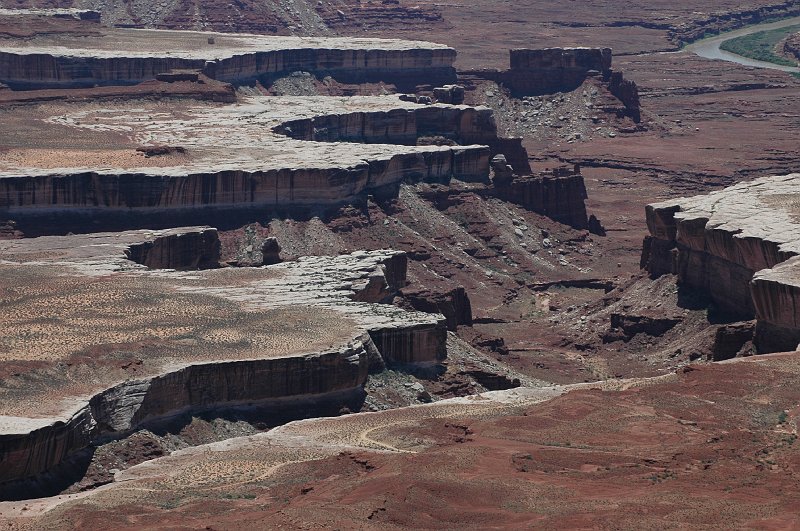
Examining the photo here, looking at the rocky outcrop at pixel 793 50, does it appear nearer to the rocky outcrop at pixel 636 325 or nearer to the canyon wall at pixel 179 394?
the rocky outcrop at pixel 636 325

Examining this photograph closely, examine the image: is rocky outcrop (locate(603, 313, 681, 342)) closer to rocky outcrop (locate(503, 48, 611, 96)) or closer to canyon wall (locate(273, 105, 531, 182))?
canyon wall (locate(273, 105, 531, 182))

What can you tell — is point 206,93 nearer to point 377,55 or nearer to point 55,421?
point 377,55

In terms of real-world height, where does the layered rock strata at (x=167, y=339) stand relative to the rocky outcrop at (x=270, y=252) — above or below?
above

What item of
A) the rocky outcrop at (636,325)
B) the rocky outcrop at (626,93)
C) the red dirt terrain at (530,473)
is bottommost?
the rocky outcrop at (626,93)

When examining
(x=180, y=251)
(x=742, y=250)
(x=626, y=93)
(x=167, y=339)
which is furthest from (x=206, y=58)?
(x=167, y=339)

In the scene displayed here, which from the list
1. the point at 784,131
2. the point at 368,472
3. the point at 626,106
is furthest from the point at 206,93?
the point at 368,472

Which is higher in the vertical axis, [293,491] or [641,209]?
[293,491]

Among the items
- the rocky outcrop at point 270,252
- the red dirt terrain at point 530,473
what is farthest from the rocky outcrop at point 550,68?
the red dirt terrain at point 530,473

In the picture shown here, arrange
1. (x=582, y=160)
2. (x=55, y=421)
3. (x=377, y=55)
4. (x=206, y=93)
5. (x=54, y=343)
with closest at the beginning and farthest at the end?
(x=55, y=421), (x=54, y=343), (x=206, y=93), (x=582, y=160), (x=377, y=55)
